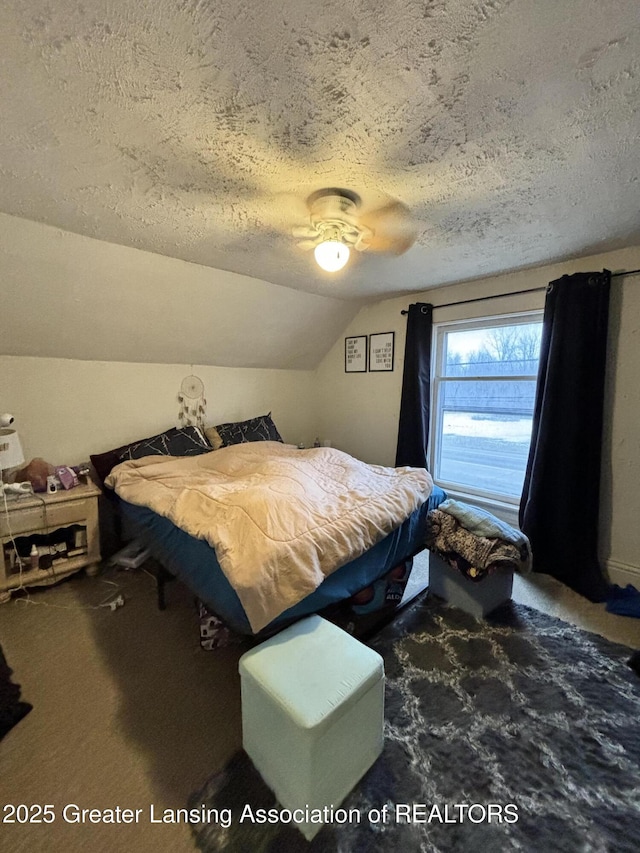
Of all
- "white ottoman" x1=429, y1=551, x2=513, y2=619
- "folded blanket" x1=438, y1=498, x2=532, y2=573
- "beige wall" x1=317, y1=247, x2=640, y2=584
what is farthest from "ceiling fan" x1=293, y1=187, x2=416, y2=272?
"white ottoman" x1=429, y1=551, x2=513, y2=619

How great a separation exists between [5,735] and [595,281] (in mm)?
3674

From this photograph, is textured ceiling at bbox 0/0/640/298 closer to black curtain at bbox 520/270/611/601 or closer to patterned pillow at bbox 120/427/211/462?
black curtain at bbox 520/270/611/601

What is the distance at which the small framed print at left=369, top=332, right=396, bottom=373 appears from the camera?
3434 mm

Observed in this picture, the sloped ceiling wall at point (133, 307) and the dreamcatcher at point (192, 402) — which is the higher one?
the sloped ceiling wall at point (133, 307)

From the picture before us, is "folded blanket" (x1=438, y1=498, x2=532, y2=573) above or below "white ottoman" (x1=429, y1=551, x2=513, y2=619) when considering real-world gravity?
above

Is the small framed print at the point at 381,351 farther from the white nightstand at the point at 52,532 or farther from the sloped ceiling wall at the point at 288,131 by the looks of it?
the white nightstand at the point at 52,532

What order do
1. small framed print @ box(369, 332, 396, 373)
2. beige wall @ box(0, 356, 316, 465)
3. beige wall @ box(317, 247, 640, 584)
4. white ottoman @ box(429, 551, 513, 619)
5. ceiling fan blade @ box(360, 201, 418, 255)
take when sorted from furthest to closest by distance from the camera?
small framed print @ box(369, 332, 396, 373) → beige wall @ box(0, 356, 316, 465) → beige wall @ box(317, 247, 640, 584) → white ottoman @ box(429, 551, 513, 619) → ceiling fan blade @ box(360, 201, 418, 255)

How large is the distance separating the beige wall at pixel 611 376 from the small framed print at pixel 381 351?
0.20 feet

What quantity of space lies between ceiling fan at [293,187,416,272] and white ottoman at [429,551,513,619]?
5.82 ft

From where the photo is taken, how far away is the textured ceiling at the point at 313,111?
792 mm

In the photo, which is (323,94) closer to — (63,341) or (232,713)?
(232,713)

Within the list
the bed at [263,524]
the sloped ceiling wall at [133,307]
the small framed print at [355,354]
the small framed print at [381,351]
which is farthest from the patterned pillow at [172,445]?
the small framed print at [381,351]

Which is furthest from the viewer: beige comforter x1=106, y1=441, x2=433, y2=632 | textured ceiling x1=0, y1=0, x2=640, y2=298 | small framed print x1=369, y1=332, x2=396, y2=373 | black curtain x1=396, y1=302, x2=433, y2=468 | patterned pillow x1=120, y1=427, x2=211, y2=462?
small framed print x1=369, y1=332, x2=396, y2=373

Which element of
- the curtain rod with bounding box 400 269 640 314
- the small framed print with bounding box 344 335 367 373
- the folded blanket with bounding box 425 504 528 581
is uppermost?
the curtain rod with bounding box 400 269 640 314
